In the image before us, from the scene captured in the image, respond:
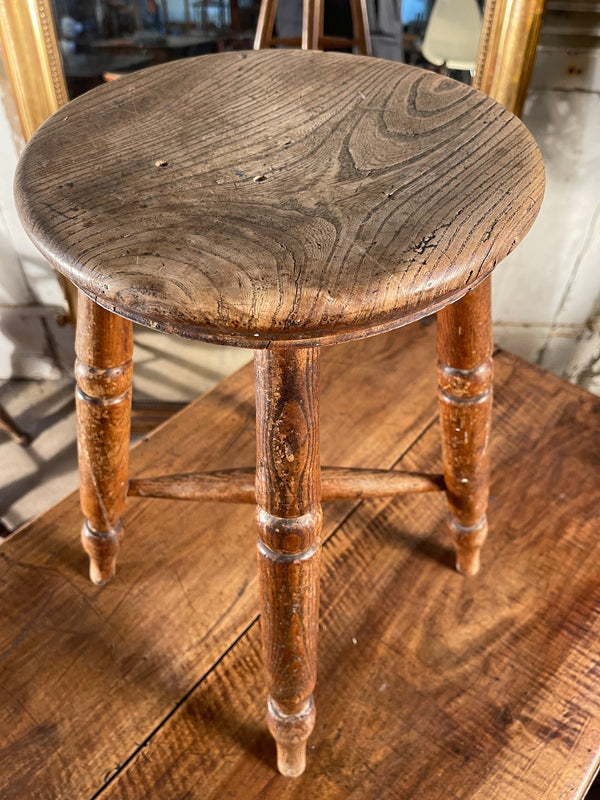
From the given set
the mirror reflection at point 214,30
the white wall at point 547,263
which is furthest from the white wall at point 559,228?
the mirror reflection at point 214,30

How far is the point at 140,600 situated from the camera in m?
0.77

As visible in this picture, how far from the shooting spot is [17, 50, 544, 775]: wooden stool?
14.4 inches

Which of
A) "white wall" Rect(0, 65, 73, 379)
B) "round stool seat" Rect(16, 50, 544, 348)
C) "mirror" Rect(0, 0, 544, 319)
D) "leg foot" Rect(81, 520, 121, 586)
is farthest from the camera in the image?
"white wall" Rect(0, 65, 73, 379)

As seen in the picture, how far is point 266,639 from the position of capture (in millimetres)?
546

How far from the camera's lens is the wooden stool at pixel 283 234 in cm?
37

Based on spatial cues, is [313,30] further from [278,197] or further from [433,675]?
[433,675]

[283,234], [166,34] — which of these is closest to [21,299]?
[166,34]

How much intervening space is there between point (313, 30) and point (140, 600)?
0.75 meters

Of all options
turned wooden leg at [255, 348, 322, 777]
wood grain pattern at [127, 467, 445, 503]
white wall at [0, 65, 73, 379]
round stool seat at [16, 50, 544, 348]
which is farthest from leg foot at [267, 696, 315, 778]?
white wall at [0, 65, 73, 379]

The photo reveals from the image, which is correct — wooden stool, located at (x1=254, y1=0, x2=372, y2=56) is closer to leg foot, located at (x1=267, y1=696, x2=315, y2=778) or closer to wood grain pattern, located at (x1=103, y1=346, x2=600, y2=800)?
wood grain pattern, located at (x1=103, y1=346, x2=600, y2=800)

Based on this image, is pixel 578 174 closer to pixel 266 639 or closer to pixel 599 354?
pixel 599 354

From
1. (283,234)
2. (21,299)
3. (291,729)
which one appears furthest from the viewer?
(21,299)

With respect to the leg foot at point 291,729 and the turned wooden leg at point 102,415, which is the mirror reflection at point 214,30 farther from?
the leg foot at point 291,729

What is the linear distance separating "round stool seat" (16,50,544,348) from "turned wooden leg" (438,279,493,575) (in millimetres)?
158
